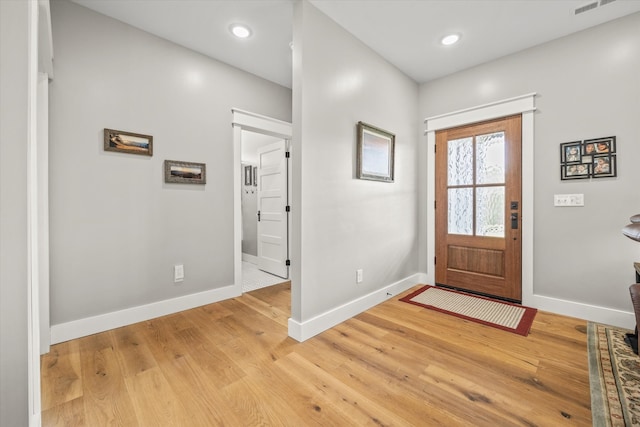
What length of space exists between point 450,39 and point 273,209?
2.94 metres

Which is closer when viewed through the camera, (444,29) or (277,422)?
(277,422)

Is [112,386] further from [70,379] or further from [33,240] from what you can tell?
[33,240]

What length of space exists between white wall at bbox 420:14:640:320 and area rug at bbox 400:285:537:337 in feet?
1.24

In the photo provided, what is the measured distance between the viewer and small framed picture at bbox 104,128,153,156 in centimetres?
218

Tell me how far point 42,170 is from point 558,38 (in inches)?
176

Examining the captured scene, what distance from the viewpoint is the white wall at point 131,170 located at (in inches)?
79.3

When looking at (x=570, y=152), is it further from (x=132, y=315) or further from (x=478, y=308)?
(x=132, y=315)

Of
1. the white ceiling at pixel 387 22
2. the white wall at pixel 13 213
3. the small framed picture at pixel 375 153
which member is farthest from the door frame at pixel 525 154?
the white wall at pixel 13 213

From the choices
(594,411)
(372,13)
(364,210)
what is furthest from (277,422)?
(372,13)

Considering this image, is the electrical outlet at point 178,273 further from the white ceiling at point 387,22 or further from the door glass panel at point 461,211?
the door glass panel at point 461,211

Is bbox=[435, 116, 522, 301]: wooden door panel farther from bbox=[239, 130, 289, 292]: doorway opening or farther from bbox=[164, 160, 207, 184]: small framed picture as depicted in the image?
bbox=[164, 160, 207, 184]: small framed picture

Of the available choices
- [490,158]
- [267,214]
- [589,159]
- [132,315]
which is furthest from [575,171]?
[132,315]

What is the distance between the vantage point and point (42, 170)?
6.06 feet

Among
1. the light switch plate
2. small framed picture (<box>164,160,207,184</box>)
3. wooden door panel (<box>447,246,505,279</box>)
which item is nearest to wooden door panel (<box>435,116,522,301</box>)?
wooden door panel (<box>447,246,505,279</box>)
